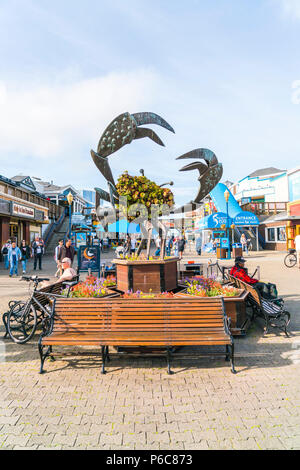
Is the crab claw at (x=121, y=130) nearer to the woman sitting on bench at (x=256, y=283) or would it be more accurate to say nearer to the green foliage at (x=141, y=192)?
the green foliage at (x=141, y=192)

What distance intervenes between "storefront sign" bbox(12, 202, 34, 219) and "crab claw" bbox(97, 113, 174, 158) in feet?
52.9

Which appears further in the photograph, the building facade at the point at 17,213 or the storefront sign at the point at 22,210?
the storefront sign at the point at 22,210

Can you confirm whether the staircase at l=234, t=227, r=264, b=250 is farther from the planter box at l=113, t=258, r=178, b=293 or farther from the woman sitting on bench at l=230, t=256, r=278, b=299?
the planter box at l=113, t=258, r=178, b=293

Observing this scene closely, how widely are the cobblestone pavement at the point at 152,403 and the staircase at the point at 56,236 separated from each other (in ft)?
81.3

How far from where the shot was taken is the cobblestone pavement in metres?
2.66

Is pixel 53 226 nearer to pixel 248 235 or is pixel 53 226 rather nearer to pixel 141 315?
pixel 248 235

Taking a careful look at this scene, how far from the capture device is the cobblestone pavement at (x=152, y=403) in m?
2.66

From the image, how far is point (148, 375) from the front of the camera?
400 cm

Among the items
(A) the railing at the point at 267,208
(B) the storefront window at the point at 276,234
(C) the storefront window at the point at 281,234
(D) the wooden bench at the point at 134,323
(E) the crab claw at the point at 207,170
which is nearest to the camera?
(D) the wooden bench at the point at 134,323

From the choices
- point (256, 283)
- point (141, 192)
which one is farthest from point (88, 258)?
point (256, 283)

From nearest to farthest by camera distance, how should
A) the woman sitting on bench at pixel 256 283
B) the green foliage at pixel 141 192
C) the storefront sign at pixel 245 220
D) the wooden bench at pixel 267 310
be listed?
the wooden bench at pixel 267 310 → the woman sitting on bench at pixel 256 283 → the green foliage at pixel 141 192 → the storefront sign at pixel 245 220

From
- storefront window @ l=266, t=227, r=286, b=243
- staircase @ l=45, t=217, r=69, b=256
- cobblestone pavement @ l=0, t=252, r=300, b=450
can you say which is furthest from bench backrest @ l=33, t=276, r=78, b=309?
storefront window @ l=266, t=227, r=286, b=243

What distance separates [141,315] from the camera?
435 cm

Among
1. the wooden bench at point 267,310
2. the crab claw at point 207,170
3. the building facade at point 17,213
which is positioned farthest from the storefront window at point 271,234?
the wooden bench at point 267,310
